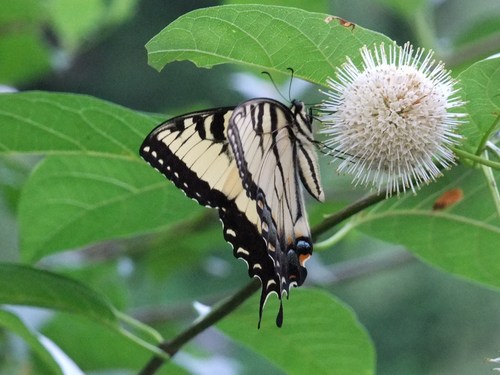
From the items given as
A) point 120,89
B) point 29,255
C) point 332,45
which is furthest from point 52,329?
point 120,89

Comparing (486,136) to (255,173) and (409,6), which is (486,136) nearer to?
(255,173)

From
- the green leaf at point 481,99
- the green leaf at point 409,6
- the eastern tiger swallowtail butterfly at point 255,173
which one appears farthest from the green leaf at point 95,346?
the green leaf at point 409,6

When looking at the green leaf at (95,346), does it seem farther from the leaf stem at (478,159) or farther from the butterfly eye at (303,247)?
the leaf stem at (478,159)

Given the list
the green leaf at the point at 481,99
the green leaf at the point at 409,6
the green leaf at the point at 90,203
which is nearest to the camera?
the green leaf at the point at 481,99

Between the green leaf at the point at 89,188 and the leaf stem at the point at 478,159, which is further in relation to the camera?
the green leaf at the point at 89,188

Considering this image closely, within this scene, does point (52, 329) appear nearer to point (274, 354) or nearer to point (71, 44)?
point (274, 354)

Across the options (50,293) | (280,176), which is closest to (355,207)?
(280,176)

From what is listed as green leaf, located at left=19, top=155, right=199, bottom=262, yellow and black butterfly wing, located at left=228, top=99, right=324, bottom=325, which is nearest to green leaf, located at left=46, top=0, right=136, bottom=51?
green leaf, located at left=19, top=155, right=199, bottom=262
